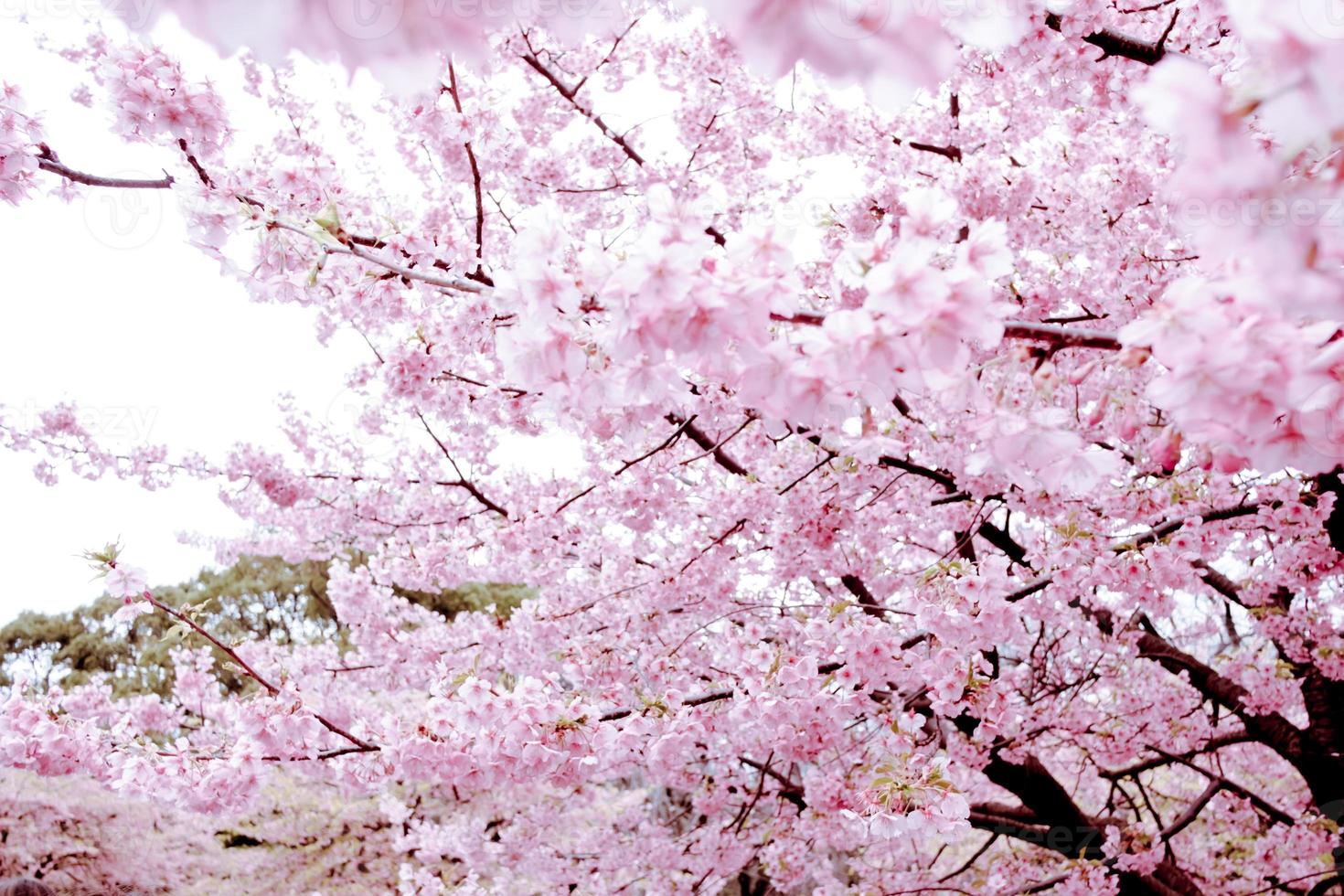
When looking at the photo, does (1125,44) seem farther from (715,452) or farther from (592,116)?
(592,116)

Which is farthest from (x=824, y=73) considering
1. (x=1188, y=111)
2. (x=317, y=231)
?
(x=317, y=231)

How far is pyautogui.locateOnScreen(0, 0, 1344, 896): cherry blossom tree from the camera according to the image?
0.91 m

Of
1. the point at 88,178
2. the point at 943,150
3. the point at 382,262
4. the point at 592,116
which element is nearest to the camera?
the point at 382,262

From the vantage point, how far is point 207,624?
988 centimetres

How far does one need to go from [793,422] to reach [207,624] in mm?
10707

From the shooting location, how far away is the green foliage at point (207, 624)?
10156mm

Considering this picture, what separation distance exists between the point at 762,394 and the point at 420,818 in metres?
9.64

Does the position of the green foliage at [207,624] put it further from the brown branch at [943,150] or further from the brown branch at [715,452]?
the brown branch at [943,150]

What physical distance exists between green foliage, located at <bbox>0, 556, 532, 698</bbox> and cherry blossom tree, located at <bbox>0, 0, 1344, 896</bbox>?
2.71 m

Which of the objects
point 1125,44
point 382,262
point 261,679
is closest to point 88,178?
point 382,262

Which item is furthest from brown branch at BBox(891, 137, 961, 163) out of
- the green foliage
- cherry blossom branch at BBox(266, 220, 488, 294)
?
the green foliage

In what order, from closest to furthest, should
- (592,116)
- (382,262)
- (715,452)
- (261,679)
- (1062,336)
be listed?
(1062,336), (382,262), (261,679), (715,452), (592,116)

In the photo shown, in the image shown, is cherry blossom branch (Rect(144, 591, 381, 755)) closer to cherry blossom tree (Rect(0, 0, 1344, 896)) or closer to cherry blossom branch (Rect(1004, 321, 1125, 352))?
cherry blossom tree (Rect(0, 0, 1344, 896))

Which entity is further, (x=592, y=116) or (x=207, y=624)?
(x=207, y=624)
